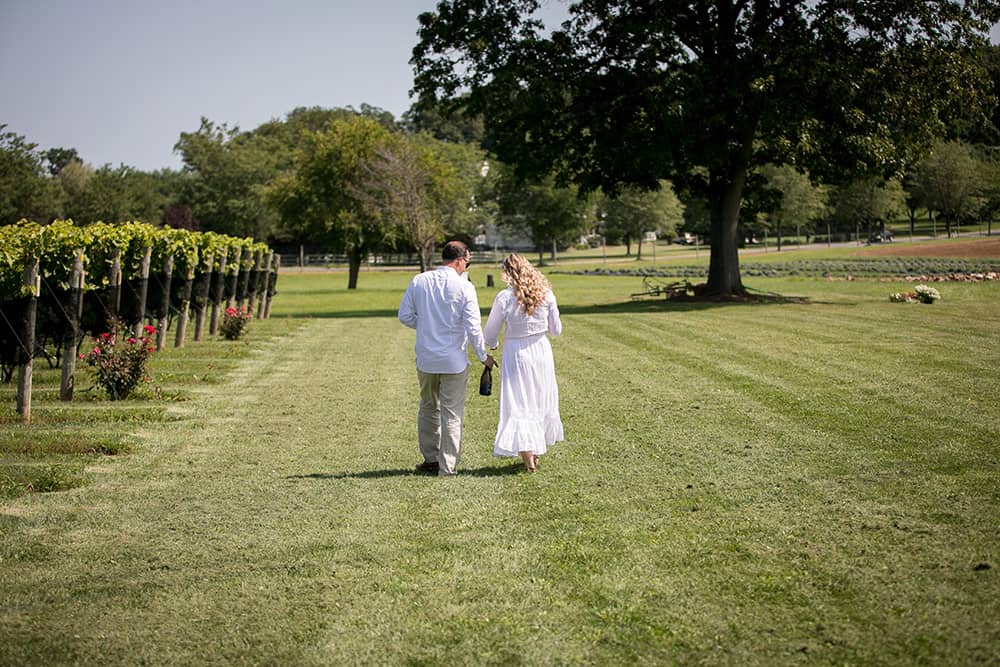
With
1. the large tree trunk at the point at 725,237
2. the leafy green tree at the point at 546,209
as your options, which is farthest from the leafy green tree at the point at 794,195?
the large tree trunk at the point at 725,237

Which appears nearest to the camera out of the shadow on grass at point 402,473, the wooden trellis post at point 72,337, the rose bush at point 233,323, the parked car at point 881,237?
the shadow on grass at point 402,473

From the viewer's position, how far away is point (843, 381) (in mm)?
13836

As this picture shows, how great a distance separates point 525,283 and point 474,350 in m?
0.77

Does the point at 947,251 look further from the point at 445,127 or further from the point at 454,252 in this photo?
the point at 445,127

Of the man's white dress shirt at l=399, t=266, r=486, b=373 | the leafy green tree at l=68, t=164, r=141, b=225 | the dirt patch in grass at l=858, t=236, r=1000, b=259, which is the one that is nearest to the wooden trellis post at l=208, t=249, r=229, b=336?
the man's white dress shirt at l=399, t=266, r=486, b=373

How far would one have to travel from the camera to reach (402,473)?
9328 millimetres

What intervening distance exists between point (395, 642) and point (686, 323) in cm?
1995

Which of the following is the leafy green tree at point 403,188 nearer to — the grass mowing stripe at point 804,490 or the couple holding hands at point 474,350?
the grass mowing stripe at point 804,490

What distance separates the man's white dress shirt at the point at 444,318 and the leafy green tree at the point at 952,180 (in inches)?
3338

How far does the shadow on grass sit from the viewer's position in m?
9.16

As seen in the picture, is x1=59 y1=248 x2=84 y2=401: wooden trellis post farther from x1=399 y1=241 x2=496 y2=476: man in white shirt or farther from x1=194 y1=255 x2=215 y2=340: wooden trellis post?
x1=194 y1=255 x2=215 y2=340: wooden trellis post

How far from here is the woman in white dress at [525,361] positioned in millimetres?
8977

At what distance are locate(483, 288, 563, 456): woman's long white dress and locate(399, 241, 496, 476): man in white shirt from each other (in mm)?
243

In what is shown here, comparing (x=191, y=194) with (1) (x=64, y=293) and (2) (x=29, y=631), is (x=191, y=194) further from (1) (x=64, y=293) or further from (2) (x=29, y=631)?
(2) (x=29, y=631)
